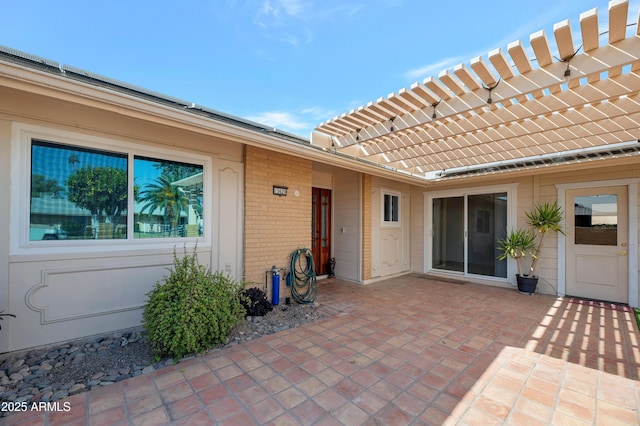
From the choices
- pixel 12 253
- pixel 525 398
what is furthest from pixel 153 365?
pixel 525 398

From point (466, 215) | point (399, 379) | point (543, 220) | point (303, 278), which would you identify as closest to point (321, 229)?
point (303, 278)

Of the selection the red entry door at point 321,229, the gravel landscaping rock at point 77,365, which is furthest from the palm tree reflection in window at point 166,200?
the red entry door at point 321,229

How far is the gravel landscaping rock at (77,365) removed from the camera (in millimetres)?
2188

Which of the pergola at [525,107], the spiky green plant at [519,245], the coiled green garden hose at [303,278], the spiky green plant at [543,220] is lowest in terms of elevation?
the coiled green garden hose at [303,278]

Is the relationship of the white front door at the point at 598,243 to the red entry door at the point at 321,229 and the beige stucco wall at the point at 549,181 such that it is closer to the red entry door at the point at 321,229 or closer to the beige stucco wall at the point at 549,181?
the beige stucco wall at the point at 549,181

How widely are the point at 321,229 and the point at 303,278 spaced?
76.2 inches

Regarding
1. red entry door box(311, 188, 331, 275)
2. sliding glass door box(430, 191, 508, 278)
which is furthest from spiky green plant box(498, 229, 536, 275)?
red entry door box(311, 188, 331, 275)

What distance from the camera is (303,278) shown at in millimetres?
4805

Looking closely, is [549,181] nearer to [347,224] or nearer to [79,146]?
[347,224]

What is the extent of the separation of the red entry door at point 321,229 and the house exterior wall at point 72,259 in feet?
9.62

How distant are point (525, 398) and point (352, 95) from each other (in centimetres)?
517

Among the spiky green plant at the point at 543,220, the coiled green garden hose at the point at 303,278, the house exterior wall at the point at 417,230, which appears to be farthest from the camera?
the house exterior wall at the point at 417,230

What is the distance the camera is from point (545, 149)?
14.3 ft

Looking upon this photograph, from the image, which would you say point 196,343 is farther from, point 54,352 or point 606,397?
point 606,397
